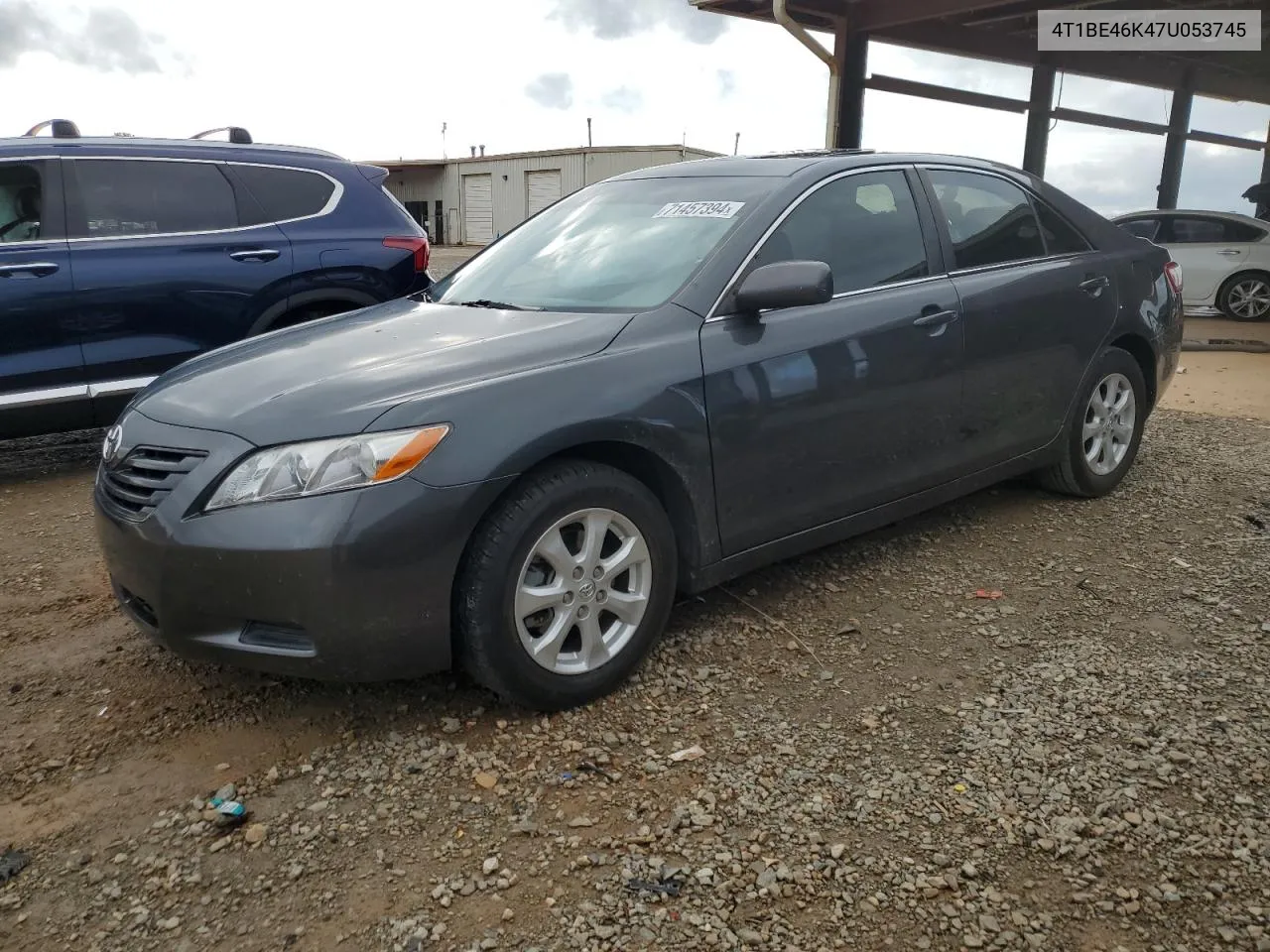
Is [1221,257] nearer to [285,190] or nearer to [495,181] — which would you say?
[285,190]

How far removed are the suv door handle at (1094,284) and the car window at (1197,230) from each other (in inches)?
395

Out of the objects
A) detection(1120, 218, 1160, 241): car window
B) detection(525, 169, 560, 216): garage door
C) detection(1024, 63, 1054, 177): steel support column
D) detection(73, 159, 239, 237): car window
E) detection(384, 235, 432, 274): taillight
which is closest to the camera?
detection(73, 159, 239, 237): car window

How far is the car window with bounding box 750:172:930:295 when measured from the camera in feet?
11.7

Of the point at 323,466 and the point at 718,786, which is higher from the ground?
the point at 323,466

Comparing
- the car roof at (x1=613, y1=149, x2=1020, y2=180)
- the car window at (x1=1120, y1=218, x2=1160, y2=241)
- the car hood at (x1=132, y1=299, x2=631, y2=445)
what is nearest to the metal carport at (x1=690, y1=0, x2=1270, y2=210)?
the car window at (x1=1120, y1=218, x2=1160, y2=241)

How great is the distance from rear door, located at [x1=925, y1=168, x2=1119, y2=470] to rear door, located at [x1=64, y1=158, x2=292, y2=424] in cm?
384

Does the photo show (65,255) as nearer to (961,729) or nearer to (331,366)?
(331,366)

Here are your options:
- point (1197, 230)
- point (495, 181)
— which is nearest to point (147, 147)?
point (1197, 230)

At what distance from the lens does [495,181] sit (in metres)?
33.1

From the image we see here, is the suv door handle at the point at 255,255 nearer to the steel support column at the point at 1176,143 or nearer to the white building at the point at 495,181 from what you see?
the steel support column at the point at 1176,143

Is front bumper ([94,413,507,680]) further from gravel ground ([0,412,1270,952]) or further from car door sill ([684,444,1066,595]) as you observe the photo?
car door sill ([684,444,1066,595])

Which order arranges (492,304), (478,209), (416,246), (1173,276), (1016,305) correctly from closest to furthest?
(492,304), (1016,305), (1173,276), (416,246), (478,209)

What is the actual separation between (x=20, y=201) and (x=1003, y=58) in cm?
1190

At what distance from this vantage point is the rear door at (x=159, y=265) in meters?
5.47
